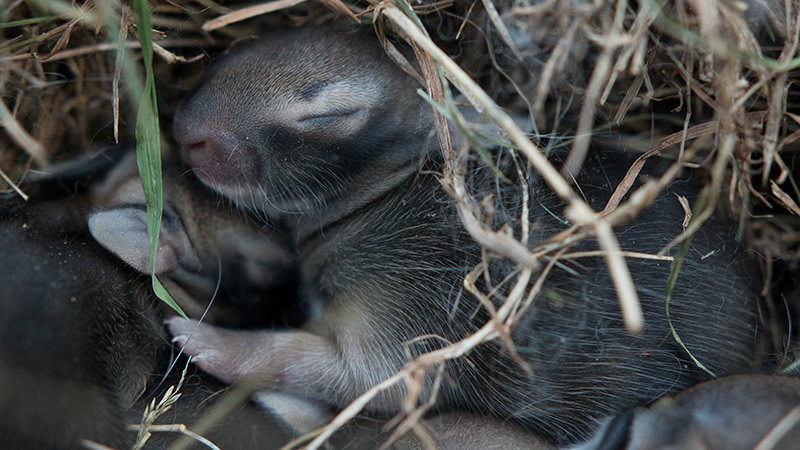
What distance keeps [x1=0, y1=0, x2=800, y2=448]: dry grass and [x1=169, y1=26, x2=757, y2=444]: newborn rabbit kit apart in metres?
0.08

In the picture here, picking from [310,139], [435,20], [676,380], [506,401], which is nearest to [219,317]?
[310,139]

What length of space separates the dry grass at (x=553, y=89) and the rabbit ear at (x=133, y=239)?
0.22m

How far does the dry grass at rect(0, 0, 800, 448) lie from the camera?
1177 millimetres

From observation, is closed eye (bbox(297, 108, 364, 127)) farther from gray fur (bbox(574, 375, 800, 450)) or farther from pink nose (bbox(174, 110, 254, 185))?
gray fur (bbox(574, 375, 800, 450))

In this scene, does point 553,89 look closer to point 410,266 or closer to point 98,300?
point 410,266

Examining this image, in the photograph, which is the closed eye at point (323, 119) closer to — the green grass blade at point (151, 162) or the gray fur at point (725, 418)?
the green grass blade at point (151, 162)

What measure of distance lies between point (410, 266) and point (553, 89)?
0.65m

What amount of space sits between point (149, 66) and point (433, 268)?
831 mm

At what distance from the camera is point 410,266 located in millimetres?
1684

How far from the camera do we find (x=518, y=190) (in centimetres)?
155

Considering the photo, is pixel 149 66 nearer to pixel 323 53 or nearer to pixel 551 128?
pixel 323 53

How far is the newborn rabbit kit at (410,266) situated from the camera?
148 centimetres

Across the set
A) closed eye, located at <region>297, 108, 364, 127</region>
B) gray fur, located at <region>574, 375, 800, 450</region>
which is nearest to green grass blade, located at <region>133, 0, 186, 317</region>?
closed eye, located at <region>297, 108, 364, 127</region>

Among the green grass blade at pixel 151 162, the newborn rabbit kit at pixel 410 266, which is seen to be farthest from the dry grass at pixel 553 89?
the green grass blade at pixel 151 162
